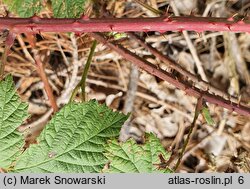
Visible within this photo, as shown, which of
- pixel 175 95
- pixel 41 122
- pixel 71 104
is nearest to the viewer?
pixel 71 104

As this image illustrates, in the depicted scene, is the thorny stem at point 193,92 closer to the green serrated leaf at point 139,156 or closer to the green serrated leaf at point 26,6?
the green serrated leaf at point 139,156

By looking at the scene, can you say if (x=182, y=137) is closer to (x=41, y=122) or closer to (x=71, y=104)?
(x=41, y=122)

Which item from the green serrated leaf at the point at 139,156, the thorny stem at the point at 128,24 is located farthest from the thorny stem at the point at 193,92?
the thorny stem at the point at 128,24

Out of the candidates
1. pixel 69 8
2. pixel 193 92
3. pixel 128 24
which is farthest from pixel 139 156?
pixel 69 8

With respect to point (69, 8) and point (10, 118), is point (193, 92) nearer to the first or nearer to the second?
point (69, 8)

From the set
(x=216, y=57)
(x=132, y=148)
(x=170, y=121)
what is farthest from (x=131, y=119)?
(x=132, y=148)

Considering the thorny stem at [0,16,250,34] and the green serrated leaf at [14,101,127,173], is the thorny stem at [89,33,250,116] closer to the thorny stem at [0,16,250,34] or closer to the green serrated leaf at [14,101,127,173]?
the green serrated leaf at [14,101,127,173]

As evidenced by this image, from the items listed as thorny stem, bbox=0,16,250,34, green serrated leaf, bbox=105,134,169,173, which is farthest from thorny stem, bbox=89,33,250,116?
thorny stem, bbox=0,16,250,34
